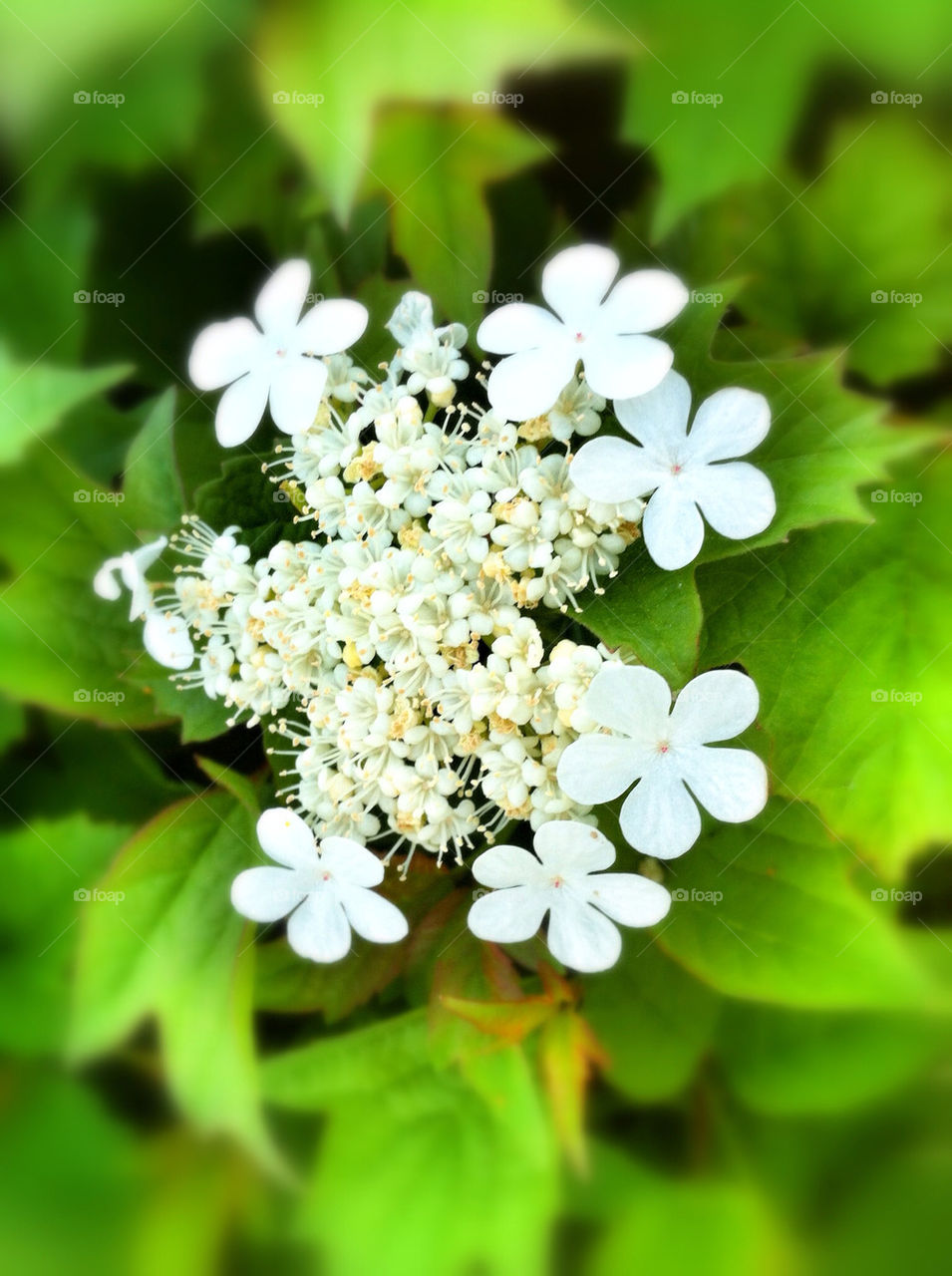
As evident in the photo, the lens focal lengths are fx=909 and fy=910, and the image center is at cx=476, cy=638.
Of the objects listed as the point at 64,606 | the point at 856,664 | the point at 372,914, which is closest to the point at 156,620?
the point at 64,606

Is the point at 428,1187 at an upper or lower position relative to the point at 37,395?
lower

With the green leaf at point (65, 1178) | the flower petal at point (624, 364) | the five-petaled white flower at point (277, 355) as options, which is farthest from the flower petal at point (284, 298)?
the green leaf at point (65, 1178)

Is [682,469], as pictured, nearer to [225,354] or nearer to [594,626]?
[594,626]

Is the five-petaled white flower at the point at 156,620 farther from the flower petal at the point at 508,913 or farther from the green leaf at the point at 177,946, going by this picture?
the flower petal at the point at 508,913

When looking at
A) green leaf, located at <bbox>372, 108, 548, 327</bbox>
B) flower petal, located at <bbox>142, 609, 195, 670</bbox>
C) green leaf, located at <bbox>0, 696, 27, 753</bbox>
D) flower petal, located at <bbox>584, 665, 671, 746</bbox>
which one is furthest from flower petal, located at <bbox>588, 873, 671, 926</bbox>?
green leaf, located at <bbox>0, 696, 27, 753</bbox>

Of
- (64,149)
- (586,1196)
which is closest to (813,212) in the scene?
(64,149)

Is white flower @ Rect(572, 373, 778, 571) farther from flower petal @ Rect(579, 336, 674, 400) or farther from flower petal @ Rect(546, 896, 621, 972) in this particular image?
flower petal @ Rect(546, 896, 621, 972)

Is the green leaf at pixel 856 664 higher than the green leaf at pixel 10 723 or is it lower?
higher
